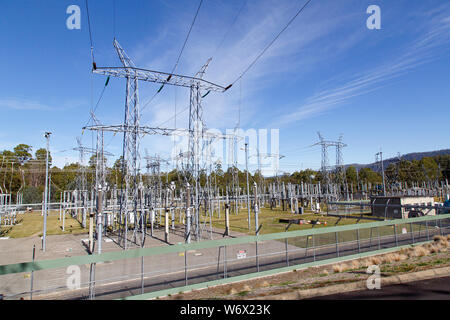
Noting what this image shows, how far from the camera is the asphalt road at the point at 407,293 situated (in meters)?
7.61

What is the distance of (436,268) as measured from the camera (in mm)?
10031

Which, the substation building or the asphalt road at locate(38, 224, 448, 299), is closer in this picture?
the asphalt road at locate(38, 224, 448, 299)

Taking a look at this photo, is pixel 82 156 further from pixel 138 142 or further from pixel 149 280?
pixel 149 280

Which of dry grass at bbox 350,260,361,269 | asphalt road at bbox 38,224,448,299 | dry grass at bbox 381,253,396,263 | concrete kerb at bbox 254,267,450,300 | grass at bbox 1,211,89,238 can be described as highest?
concrete kerb at bbox 254,267,450,300

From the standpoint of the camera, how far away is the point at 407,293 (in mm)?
8000

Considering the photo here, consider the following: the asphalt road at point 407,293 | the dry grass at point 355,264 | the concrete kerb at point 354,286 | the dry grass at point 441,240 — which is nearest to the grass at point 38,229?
the dry grass at point 355,264

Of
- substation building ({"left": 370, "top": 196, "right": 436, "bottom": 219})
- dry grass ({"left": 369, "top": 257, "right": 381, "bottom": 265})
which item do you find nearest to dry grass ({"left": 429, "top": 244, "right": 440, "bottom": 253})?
dry grass ({"left": 369, "top": 257, "right": 381, "bottom": 265})

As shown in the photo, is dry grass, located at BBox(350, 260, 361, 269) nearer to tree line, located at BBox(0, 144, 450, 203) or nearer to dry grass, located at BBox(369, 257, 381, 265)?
dry grass, located at BBox(369, 257, 381, 265)

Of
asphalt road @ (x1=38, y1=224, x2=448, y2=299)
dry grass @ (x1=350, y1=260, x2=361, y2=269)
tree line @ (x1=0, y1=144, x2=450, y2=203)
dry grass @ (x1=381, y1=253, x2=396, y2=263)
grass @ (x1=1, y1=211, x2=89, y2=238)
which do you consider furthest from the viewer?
tree line @ (x1=0, y1=144, x2=450, y2=203)

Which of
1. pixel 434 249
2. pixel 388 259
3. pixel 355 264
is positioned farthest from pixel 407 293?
pixel 434 249

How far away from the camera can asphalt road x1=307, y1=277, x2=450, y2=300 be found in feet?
25.0

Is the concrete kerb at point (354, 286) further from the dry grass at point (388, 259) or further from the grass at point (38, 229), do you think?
A: the grass at point (38, 229)
